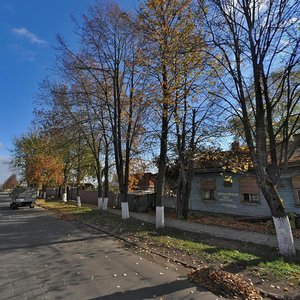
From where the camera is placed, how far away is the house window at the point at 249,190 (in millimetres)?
17295

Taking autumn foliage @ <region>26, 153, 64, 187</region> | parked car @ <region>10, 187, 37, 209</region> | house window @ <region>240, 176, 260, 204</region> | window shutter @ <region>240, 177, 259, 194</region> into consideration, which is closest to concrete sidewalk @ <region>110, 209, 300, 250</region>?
house window @ <region>240, 176, 260, 204</region>

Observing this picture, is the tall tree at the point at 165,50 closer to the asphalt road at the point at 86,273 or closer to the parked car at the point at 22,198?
the asphalt road at the point at 86,273

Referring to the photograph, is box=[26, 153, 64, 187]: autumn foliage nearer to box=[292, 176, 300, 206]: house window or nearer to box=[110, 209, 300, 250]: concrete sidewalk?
box=[110, 209, 300, 250]: concrete sidewalk

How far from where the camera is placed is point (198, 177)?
71.9 ft

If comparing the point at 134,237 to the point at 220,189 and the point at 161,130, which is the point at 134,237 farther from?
the point at 220,189

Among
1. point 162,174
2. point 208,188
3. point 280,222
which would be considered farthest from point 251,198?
point 280,222

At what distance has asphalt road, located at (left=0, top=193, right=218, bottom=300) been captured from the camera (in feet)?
18.5

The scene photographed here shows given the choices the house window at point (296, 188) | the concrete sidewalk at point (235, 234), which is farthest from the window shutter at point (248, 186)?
the concrete sidewalk at point (235, 234)

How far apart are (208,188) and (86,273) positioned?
49.6 ft

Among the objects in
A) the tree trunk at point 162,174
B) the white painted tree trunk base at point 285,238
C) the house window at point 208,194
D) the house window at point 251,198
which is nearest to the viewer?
the white painted tree trunk base at point 285,238

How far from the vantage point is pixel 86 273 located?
6957 millimetres

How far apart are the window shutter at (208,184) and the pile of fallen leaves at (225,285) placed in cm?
1433

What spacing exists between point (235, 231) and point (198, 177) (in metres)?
9.38

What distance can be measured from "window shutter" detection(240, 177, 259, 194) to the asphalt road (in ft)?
31.9
